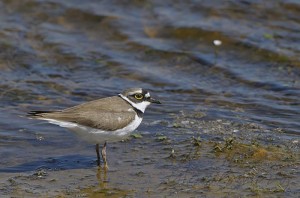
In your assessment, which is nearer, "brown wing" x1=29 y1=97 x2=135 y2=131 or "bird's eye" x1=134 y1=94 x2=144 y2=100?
"brown wing" x1=29 y1=97 x2=135 y2=131

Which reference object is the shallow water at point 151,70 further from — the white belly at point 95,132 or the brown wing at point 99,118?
the brown wing at point 99,118

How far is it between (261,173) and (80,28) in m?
9.32

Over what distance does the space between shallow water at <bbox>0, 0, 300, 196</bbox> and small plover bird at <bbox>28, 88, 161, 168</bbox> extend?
49cm

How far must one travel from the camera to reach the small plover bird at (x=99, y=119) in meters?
8.91

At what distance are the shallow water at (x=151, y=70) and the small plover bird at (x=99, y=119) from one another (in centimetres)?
49

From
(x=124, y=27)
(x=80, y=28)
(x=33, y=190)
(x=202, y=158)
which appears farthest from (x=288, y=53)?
(x=33, y=190)

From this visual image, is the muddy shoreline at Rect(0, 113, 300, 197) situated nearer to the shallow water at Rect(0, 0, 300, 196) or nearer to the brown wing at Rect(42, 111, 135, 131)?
the shallow water at Rect(0, 0, 300, 196)

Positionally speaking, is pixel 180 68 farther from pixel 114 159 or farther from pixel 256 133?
pixel 114 159

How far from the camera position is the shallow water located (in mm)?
10039

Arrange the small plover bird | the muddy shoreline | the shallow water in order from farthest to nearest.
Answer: the shallow water
the small plover bird
the muddy shoreline

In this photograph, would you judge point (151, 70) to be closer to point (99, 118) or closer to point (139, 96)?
point (139, 96)

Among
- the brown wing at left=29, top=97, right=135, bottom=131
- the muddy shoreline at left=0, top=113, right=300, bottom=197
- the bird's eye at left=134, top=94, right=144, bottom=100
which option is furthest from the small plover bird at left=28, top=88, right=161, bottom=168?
the muddy shoreline at left=0, top=113, right=300, bottom=197

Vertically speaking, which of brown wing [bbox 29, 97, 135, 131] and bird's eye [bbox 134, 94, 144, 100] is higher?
bird's eye [bbox 134, 94, 144, 100]

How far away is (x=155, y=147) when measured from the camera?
9.91 metres
